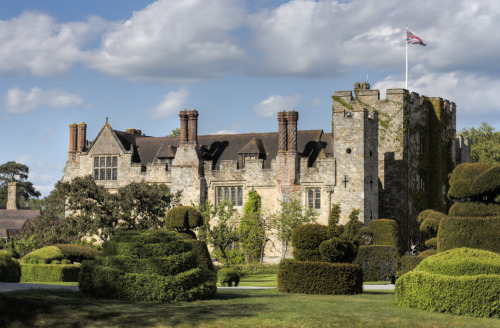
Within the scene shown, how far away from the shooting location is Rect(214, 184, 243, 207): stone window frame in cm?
5500

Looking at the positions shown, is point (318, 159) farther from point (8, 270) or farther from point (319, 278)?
point (8, 270)

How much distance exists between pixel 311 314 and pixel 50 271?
16.7 m

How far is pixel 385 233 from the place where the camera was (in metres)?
41.0

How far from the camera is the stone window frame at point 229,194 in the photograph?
5500 cm

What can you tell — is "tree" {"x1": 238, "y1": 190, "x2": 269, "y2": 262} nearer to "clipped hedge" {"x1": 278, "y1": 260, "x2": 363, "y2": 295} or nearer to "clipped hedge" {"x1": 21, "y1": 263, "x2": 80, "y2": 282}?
"clipped hedge" {"x1": 21, "y1": 263, "x2": 80, "y2": 282}

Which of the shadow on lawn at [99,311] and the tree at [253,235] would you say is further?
the tree at [253,235]

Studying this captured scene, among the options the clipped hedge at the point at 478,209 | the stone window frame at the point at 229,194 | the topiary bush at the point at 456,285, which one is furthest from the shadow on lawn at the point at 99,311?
the stone window frame at the point at 229,194

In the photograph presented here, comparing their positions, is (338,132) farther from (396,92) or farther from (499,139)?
(499,139)

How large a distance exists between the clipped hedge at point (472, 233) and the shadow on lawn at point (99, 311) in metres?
8.66

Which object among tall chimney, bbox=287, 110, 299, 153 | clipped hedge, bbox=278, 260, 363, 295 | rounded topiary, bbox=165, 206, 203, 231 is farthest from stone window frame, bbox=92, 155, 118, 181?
clipped hedge, bbox=278, 260, 363, 295

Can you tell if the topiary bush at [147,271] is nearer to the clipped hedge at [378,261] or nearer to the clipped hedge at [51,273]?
the clipped hedge at [51,273]

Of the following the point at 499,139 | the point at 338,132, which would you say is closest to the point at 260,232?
the point at 338,132

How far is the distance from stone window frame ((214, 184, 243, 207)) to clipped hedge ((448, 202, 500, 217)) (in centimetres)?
2944

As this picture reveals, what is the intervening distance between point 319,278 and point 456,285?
18.5ft
